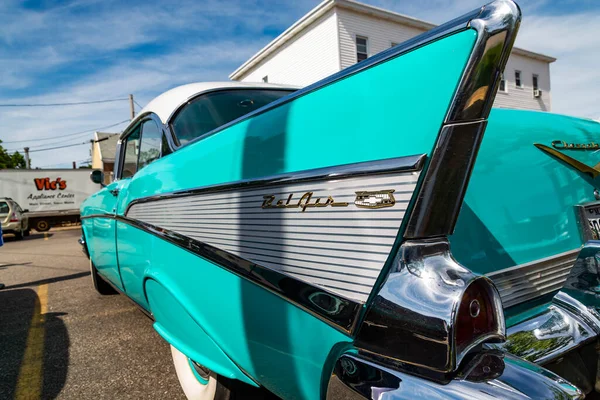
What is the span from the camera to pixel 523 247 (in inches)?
63.5

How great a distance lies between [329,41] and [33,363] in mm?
15013

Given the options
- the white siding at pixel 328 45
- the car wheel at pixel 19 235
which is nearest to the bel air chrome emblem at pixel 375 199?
the white siding at pixel 328 45

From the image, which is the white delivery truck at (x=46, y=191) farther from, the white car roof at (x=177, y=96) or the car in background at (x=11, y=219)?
the white car roof at (x=177, y=96)

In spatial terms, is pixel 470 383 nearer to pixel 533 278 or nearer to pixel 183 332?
pixel 533 278

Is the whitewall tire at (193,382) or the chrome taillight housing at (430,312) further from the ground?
the chrome taillight housing at (430,312)

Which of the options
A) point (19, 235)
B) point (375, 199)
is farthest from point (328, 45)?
point (375, 199)

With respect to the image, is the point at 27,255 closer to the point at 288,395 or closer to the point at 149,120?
the point at 149,120

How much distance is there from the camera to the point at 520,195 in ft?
5.32

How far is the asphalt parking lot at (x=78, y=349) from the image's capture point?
2826 millimetres

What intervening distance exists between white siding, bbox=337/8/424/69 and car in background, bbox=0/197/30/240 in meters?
13.3

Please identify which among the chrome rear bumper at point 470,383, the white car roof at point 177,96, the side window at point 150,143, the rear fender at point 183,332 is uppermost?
the white car roof at point 177,96

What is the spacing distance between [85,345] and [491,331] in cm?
347

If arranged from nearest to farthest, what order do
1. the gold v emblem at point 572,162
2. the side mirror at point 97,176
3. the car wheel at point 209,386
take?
1. the gold v emblem at point 572,162
2. the car wheel at point 209,386
3. the side mirror at point 97,176

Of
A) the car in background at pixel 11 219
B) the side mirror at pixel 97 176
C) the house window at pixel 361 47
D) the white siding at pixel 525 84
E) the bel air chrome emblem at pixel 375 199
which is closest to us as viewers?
the bel air chrome emblem at pixel 375 199
